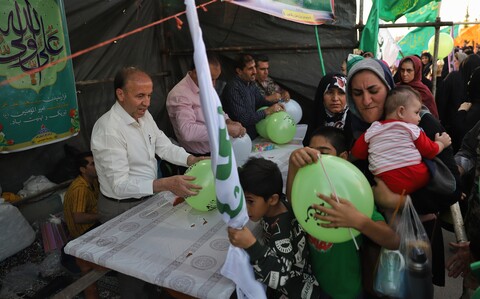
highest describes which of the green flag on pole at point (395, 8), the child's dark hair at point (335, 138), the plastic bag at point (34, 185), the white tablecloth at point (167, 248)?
the green flag on pole at point (395, 8)

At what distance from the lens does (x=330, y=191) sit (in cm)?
130

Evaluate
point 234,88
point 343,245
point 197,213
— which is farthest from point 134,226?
point 234,88

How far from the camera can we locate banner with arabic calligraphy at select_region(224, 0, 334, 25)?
3102 mm

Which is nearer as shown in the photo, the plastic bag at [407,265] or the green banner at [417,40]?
the plastic bag at [407,265]

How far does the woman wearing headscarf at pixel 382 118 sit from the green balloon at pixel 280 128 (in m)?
1.73

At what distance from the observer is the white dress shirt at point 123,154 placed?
2.00m

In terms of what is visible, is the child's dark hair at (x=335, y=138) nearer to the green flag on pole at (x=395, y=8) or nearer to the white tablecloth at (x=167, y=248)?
the white tablecloth at (x=167, y=248)

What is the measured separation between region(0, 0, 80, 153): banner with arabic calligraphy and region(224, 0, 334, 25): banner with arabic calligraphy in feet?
5.40

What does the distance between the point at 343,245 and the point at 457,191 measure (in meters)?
0.59

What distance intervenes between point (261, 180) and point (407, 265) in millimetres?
659

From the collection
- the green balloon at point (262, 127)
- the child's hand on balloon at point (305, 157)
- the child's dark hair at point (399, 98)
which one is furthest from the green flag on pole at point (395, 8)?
the child's hand on balloon at point (305, 157)

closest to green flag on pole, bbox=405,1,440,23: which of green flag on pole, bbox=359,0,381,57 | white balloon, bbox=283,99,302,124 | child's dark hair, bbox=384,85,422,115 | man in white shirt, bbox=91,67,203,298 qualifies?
green flag on pole, bbox=359,0,381,57

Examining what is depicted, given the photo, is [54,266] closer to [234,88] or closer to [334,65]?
[234,88]

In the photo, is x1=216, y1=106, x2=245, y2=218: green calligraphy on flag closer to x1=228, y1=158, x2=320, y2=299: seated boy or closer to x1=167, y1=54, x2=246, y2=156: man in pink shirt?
x1=228, y1=158, x2=320, y2=299: seated boy
